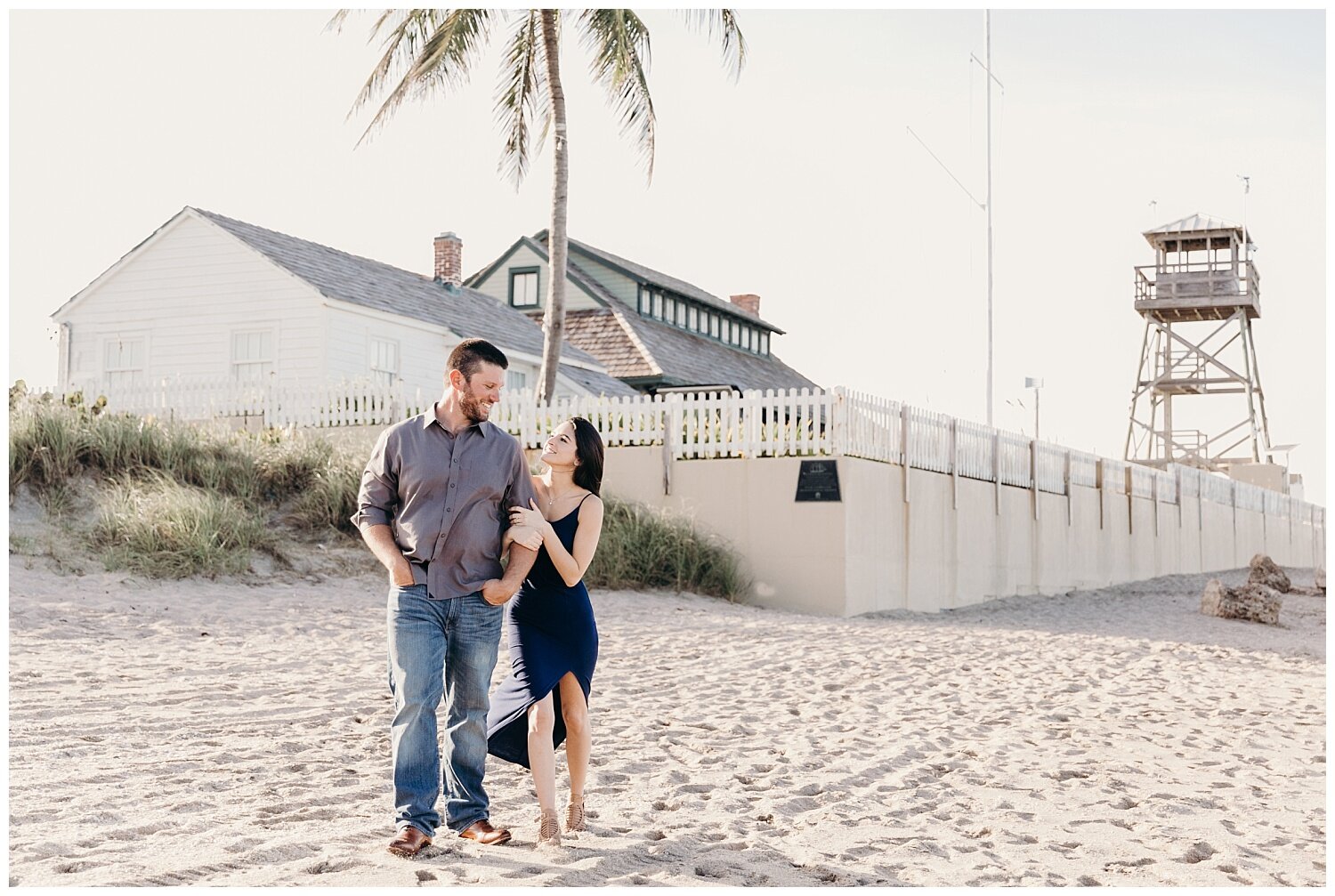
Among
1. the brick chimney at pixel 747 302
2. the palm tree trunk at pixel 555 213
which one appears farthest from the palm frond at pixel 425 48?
the brick chimney at pixel 747 302

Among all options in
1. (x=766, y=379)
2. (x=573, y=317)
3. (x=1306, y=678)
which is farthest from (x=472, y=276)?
(x=1306, y=678)

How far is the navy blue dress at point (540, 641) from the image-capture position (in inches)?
199

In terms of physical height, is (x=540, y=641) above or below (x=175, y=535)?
below

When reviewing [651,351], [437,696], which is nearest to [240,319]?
[651,351]

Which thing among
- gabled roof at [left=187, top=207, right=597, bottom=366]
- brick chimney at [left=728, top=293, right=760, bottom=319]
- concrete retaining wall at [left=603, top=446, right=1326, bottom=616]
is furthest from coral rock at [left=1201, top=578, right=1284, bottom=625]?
brick chimney at [left=728, top=293, right=760, bottom=319]

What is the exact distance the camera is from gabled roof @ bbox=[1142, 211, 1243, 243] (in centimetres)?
4000

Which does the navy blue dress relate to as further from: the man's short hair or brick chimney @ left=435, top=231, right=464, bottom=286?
brick chimney @ left=435, top=231, right=464, bottom=286

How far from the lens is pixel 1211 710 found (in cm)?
926

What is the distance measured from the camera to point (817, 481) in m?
15.6

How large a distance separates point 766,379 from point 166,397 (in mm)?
21107

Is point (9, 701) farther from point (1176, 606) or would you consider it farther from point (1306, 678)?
point (1176, 606)

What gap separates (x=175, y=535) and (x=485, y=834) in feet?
29.4

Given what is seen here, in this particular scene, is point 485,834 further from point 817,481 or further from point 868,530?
point 868,530

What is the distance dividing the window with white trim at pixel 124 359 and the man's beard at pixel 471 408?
21532mm
